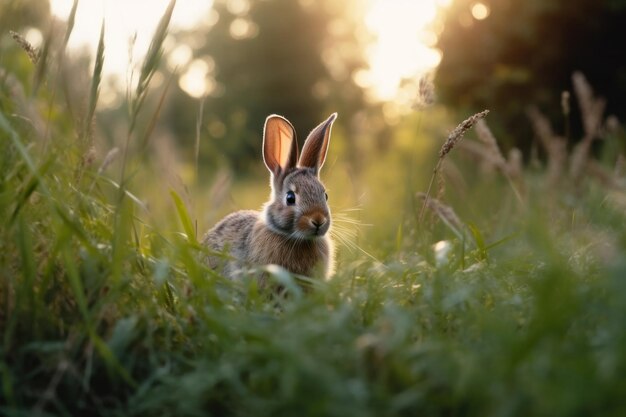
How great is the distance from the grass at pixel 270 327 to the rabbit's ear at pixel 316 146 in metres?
1.44

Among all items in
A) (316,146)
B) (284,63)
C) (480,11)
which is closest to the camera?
(316,146)

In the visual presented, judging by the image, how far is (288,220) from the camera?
14.7ft

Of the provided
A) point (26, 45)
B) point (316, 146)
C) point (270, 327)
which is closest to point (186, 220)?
point (26, 45)

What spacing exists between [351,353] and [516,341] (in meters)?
0.51

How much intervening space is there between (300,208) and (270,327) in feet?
6.87

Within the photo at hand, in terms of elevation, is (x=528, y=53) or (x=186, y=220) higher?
(x=528, y=53)

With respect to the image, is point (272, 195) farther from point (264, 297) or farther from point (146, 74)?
point (146, 74)

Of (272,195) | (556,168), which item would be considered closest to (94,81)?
(272,195)

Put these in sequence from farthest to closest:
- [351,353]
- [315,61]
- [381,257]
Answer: [315,61] → [381,257] → [351,353]

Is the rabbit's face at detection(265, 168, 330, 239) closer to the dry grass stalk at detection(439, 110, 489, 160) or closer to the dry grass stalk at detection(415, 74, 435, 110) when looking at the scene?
the dry grass stalk at detection(415, 74, 435, 110)

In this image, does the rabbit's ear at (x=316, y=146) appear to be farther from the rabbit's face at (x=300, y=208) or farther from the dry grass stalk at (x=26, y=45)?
the dry grass stalk at (x=26, y=45)

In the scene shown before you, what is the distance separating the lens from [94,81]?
9.01 feet

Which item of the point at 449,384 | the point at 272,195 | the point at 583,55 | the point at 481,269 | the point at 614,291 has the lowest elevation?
the point at 449,384

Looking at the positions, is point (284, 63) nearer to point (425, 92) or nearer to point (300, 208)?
point (300, 208)
